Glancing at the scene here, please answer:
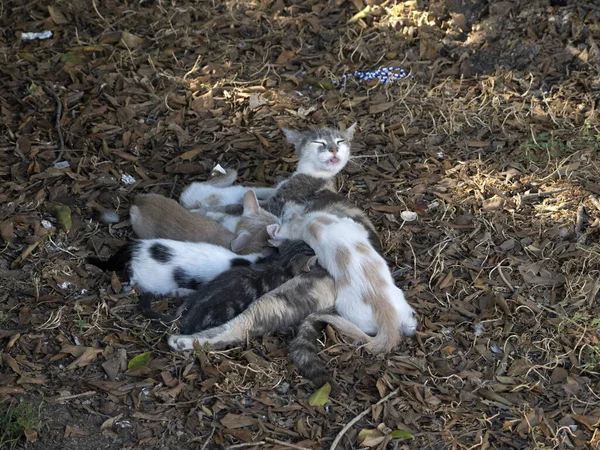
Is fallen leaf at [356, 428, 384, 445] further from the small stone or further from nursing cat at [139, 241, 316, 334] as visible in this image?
the small stone

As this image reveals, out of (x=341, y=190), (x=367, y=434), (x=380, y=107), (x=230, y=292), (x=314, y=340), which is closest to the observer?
(x=367, y=434)

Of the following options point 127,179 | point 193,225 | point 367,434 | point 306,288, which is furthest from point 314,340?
point 127,179

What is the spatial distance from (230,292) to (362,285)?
887 mm

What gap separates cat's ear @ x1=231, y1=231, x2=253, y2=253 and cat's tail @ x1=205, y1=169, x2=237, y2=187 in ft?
2.47

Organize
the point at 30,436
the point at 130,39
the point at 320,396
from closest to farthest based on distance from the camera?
the point at 30,436 → the point at 320,396 → the point at 130,39

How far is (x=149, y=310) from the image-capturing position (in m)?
5.13

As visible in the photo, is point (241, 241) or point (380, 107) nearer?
point (241, 241)

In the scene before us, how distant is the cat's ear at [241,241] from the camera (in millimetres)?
5848

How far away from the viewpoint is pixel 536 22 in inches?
308

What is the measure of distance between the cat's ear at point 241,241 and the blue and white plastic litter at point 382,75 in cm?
255

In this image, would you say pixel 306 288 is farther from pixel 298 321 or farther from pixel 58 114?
pixel 58 114

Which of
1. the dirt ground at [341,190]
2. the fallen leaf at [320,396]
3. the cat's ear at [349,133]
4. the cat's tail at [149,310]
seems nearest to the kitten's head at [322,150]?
the cat's ear at [349,133]

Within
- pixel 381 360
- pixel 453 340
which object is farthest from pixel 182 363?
pixel 453 340

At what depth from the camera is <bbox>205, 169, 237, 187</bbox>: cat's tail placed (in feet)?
21.2
